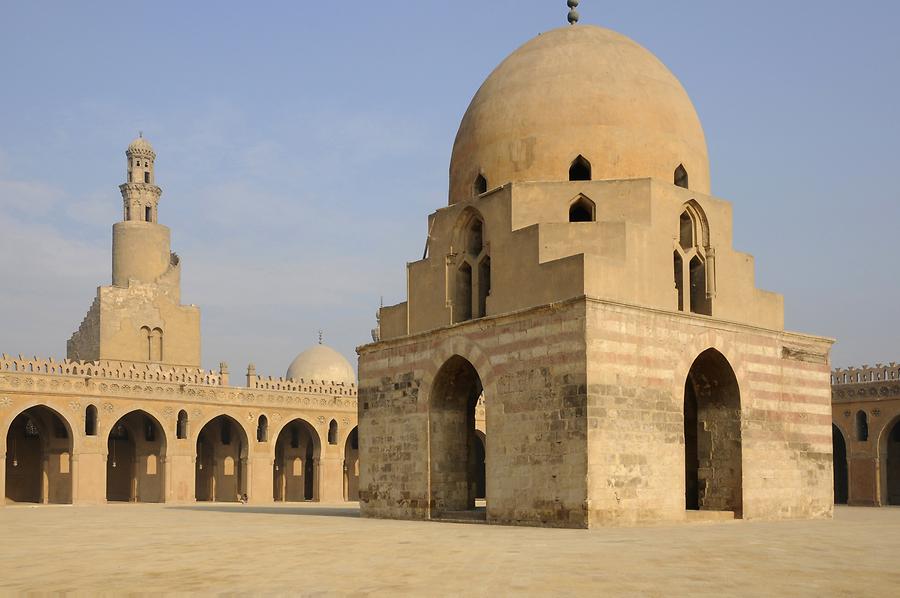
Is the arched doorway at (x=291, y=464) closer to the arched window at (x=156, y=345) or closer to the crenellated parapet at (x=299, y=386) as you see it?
the crenellated parapet at (x=299, y=386)

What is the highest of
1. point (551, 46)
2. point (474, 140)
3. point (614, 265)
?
point (551, 46)

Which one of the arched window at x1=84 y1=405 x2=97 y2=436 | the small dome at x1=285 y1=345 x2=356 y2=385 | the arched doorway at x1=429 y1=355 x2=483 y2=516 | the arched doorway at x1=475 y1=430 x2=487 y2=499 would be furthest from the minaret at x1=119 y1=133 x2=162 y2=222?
the arched doorway at x1=429 y1=355 x2=483 y2=516

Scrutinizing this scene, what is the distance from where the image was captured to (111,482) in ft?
120

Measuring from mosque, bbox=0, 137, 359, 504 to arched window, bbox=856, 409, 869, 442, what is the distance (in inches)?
681

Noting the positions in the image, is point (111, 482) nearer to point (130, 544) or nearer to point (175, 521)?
point (175, 521)

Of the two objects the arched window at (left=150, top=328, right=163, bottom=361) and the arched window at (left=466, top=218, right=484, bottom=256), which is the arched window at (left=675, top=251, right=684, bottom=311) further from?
the arched window at (left=150, top=328, right=163, bottom=361)

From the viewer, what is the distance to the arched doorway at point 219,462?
37234 millimetres

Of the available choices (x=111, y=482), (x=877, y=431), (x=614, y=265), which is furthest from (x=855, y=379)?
(x=111, y=482)

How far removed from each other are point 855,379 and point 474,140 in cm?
1958

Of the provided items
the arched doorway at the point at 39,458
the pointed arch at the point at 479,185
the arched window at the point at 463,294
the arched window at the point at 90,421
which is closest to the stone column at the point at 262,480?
the arched window at the point at 90,421

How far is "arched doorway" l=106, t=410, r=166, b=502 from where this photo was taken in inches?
1350

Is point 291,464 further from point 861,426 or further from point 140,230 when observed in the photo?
point 861,426

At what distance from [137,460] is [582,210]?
919 inches

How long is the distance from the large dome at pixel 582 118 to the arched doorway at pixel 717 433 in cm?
320
